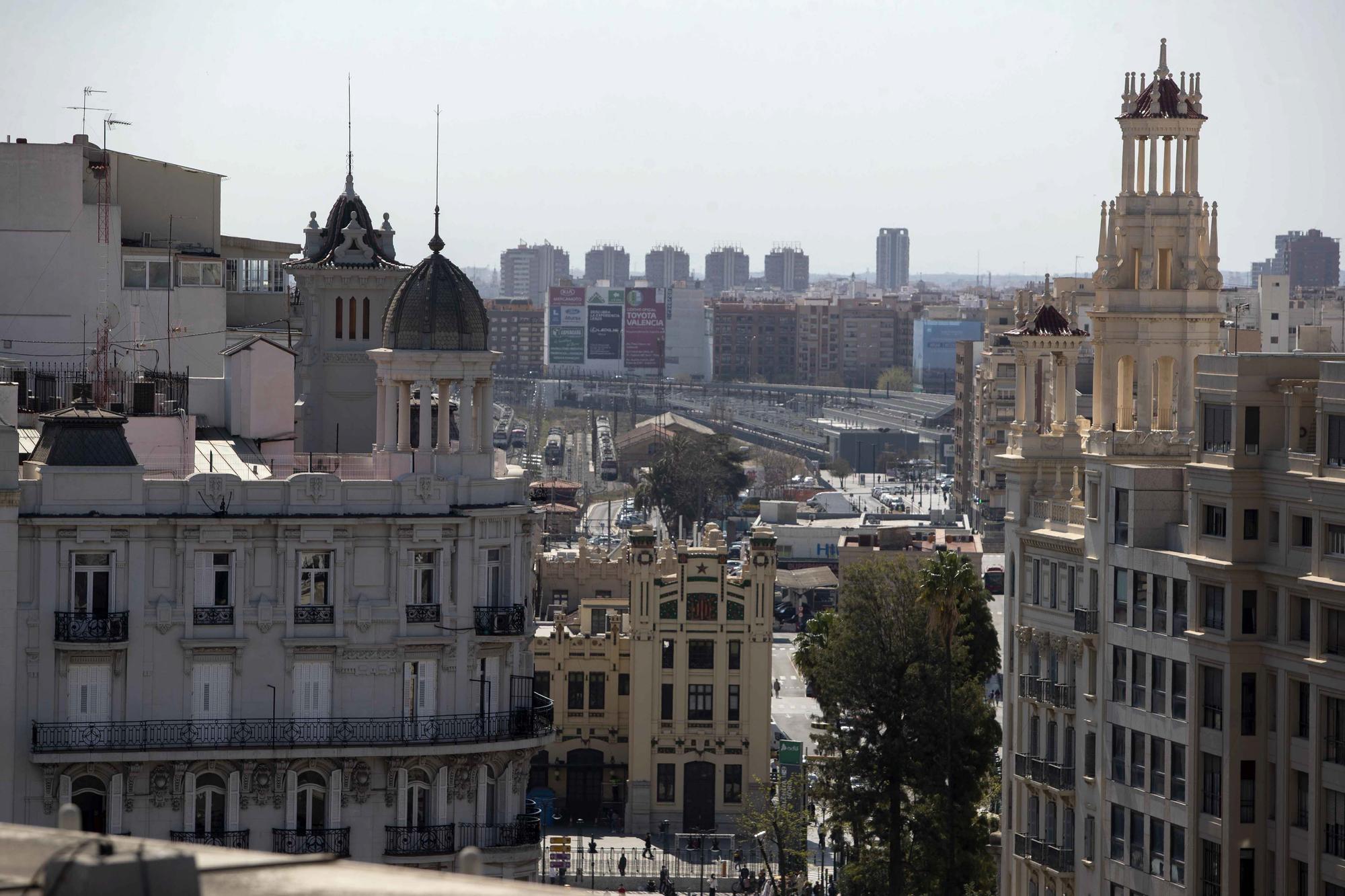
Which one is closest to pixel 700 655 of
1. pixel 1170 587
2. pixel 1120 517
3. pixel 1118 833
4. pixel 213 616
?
pixel 1120 517

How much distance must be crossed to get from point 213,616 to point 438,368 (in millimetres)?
5860

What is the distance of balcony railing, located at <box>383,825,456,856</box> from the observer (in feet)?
128

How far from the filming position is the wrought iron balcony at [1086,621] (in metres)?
45.7

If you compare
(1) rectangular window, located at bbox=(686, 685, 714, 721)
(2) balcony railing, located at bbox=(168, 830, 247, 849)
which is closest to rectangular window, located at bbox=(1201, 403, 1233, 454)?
(2) balcony railing, located at bbox=(168, 830, 247, 849)

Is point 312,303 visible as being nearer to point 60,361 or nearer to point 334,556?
point 60,361

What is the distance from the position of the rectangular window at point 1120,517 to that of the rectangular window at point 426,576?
43.7 feet

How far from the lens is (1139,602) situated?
143 feet

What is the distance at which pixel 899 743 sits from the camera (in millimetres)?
57938

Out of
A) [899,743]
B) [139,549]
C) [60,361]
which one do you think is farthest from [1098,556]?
[60,361]

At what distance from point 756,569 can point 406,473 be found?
44.6 m

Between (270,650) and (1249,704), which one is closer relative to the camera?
(1249,704)

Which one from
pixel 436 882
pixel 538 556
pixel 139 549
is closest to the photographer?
pixel 436 882

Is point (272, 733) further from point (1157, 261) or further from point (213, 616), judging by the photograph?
point (1157, 261)

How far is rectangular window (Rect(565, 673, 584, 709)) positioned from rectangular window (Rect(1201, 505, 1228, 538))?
4873 centimetres
